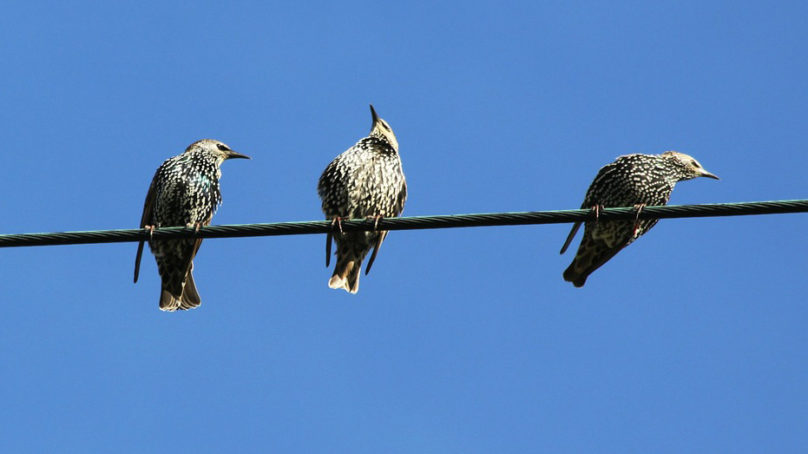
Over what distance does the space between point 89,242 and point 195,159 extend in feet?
9.99

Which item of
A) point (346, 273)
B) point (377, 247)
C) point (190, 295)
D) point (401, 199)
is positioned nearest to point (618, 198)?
point (401, 199)

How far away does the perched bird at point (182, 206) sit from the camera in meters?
8.47

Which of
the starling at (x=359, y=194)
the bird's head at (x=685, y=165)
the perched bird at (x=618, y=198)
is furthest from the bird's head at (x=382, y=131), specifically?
the bird's head at (x=685, y=165)

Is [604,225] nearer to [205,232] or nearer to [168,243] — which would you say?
[168,243]

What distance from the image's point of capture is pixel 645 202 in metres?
8.65

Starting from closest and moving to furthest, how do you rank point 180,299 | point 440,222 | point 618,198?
point 440,222, point 618,198, point 180,299

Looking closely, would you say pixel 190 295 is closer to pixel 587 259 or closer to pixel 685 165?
pixel 587 259

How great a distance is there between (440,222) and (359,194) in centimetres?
259

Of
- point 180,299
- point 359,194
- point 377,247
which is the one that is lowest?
point 180,299

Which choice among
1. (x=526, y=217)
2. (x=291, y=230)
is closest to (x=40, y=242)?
(x=291, y=230)

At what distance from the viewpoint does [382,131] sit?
29.3ft

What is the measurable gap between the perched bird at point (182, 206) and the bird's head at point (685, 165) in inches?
123

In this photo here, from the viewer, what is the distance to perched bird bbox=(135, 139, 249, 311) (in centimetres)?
847

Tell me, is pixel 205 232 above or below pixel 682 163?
below
